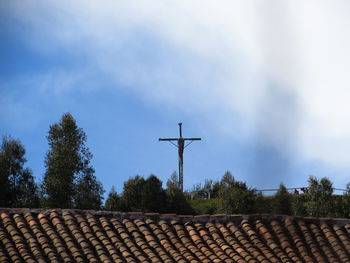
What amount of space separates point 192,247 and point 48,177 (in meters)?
18.4

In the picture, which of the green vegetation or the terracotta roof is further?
the green vegetation

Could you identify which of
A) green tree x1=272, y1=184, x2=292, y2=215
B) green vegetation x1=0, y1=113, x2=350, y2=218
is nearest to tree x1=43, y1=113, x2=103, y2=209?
green vegetation x1=0, y1=113, x2=350, y2=218

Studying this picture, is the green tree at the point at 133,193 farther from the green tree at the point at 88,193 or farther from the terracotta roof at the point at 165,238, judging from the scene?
the terracotta roof at the point at 165,238

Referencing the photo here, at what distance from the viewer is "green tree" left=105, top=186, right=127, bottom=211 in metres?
34.9

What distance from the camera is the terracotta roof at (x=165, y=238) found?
54.5 feet

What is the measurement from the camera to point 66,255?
16.3m

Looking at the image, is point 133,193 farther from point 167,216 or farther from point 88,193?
point 167,216

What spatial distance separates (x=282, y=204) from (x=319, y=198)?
1.86 m

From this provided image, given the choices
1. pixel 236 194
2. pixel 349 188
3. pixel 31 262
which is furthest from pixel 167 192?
pixel 31 262

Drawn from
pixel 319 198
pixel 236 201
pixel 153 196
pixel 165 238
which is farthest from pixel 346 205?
pixel 165 238

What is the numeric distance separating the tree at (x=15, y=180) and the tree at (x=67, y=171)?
727mm

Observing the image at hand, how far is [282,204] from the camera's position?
125 ft

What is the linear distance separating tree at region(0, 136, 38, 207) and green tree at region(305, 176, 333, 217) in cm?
1341

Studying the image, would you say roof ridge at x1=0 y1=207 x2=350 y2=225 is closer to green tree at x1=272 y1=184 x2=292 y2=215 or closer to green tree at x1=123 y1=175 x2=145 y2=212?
green tree at x1=123 y1=175 x2=145 y2=212
